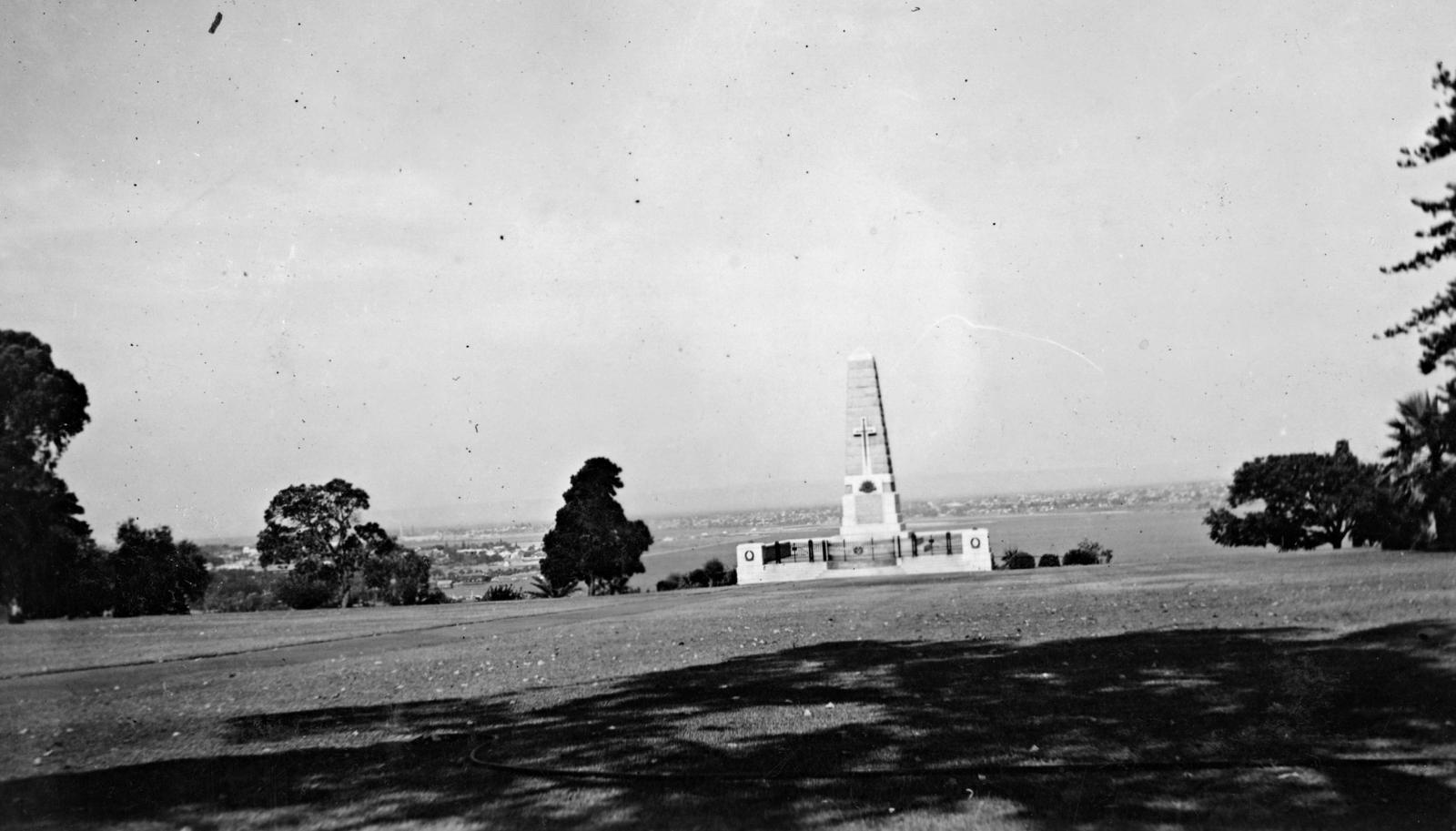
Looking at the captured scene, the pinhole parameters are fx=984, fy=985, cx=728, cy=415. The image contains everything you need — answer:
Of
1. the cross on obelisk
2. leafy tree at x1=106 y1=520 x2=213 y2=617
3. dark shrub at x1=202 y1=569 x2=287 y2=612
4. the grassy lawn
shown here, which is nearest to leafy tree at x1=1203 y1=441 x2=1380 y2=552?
the cross on obelisk

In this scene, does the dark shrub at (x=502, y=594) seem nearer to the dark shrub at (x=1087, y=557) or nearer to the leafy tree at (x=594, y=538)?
the leafy tree at (x=594, y=538)

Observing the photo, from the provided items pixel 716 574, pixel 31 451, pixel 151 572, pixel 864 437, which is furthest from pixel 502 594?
pixel 31 451

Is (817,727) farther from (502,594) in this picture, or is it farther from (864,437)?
(864,437)

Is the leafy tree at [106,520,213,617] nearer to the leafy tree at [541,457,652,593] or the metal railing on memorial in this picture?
the leafy tree at [541,457,652,593]

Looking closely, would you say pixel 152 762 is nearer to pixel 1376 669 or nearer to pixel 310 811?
pixel 310 811

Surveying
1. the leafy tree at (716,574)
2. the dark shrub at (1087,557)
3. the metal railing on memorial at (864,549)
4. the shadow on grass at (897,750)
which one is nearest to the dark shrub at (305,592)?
the leafy tree at (716,574)

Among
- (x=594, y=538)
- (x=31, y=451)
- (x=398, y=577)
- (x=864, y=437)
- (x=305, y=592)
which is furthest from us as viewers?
(x=594, y=538)
